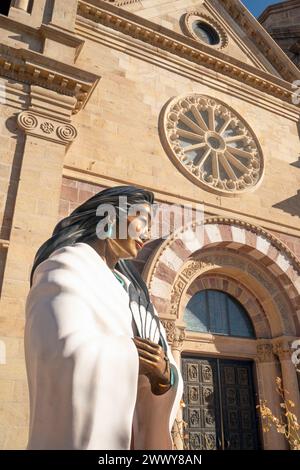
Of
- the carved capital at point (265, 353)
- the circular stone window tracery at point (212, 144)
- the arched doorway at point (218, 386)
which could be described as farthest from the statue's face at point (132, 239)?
the carved capital at point (265, 353)

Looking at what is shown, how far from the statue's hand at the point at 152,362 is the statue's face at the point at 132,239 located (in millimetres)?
663

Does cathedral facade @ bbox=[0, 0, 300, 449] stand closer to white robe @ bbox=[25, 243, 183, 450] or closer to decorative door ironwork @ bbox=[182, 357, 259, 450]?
decorative door ironwork @ bbox=[182, 357, 259, 450]

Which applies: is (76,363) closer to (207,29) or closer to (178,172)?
(178,172)

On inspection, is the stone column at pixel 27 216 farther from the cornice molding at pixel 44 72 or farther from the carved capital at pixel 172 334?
the carved capital at pixel 172 334

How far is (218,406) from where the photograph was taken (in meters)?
6.81

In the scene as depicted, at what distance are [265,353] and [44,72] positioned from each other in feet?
21.0

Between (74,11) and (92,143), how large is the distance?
2579 mm

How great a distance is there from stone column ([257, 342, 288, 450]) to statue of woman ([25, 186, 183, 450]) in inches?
226

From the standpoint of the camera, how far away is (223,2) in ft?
35.8

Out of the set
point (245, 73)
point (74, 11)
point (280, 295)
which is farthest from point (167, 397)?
point (245, 73)

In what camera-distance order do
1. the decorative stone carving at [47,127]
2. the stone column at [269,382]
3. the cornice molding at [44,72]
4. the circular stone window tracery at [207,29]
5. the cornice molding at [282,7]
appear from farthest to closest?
the cornice molding at [282,7]
the circular stone window tracery at [207,29]
the stone column at [269,382]
the cornice molding at [44,72]
the decorative stone carving at [47,127]

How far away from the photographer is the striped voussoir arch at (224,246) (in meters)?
6.30

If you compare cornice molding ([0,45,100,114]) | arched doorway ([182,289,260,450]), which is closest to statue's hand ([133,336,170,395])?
arched doorway ([182,289,260,450])

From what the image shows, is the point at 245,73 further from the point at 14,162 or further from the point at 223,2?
the point at 14,162
